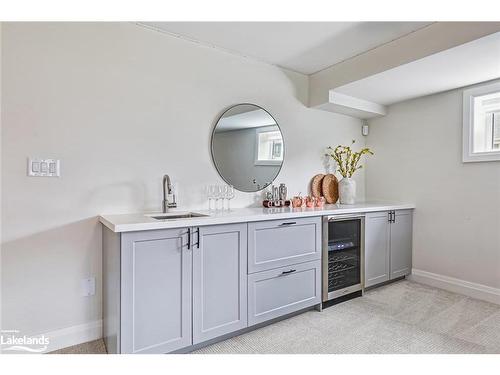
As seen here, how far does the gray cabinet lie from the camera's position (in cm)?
294

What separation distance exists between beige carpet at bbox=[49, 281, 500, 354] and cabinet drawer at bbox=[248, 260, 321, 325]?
113mm

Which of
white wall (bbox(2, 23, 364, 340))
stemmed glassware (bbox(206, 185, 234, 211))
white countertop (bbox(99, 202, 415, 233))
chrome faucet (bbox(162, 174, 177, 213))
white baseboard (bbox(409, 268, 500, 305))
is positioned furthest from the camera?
white baseboard (bbox(409, 268, 500, 305))

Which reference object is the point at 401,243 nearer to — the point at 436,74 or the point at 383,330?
the point at 383,330

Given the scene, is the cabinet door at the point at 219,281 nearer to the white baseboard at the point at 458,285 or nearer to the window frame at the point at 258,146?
the window frame at the point at 258,146

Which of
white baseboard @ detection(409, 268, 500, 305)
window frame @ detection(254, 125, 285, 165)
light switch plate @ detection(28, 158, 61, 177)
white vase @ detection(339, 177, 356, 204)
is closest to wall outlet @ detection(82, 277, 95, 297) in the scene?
light switch plate @ detection(28, 158, 61, 177)

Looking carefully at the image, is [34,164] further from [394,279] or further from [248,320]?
[394,279]

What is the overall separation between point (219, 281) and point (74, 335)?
1068 mm

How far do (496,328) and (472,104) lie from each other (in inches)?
79.7

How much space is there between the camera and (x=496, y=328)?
224 cm

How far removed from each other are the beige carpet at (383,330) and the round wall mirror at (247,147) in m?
1.30

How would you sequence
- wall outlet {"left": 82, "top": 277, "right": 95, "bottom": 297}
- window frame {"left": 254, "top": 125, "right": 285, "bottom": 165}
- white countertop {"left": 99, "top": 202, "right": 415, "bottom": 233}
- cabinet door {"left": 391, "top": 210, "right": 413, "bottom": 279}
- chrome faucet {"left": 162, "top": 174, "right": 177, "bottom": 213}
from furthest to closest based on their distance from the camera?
cabinet door {"left": 391, "top": 210, "right": 413, "bottom": 279} → window frame {"left": 254, "top": 125, "right": 285, "bottom": 165} → chrome faucet {"left": 162, "top": 174, "right": 177, "bottom": 213} → wall outlet {"left": 82, "top": 277, "right": 95, "bottom": 297} → white countertop {"left": 99, "top": 202, "right": 415, "bottom": 233}

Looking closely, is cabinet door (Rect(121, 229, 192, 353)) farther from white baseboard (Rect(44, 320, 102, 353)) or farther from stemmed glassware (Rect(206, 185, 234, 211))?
stemmed glassware (Rect(206, 185, 234, 211))

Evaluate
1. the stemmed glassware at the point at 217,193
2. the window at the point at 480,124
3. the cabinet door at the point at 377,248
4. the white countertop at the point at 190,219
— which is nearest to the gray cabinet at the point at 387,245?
the cabinet door at the point at 377,248

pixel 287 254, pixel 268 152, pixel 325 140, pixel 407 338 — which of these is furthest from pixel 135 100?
pixel 407 338
